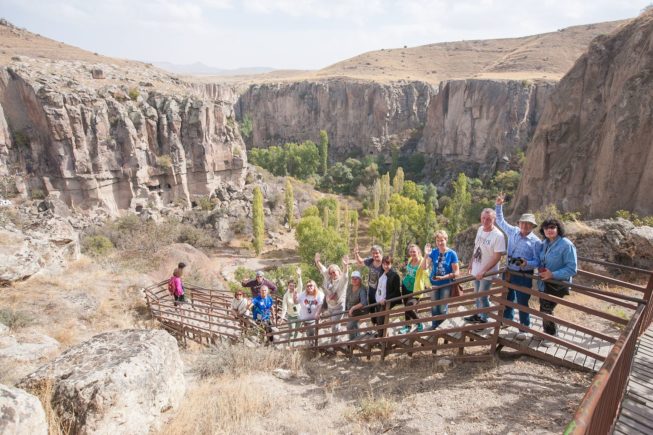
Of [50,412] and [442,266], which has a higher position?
[442,266]

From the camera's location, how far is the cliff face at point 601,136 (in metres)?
20.0

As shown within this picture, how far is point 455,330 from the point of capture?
207 inches

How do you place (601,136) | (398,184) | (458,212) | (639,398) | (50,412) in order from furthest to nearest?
(398,184) → (458,212) → (601,136) → (50,412) → (639,398)

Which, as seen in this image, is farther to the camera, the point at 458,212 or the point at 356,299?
the point at 458,212

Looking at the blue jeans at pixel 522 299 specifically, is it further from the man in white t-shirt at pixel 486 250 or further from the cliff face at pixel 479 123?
the cliff face at pixel 479 123

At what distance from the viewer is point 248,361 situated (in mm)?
6863

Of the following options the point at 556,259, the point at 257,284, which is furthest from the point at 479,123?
the point at 556,259

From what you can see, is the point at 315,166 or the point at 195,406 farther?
the point at 315,166

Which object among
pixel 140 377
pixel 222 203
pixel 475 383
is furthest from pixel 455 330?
pixel 222 203

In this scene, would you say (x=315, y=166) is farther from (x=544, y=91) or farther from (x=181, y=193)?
(x=544, y=91)

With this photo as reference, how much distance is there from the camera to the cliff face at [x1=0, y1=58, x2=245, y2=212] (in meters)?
29.0

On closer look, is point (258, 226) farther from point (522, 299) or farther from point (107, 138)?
point (522, 299)

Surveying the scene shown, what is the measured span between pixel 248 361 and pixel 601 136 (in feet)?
84.9

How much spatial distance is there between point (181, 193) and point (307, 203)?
1486cm
